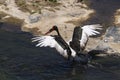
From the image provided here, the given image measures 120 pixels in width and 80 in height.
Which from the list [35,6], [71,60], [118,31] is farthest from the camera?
[35,6]

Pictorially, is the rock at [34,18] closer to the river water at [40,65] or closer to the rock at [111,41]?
the river water at [40,65]

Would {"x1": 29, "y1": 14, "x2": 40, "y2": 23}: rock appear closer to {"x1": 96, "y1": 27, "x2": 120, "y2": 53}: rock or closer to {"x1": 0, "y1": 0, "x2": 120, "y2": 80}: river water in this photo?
{"x1": 0, "y1": 0, "x2": 120, "y2": 80}: river water

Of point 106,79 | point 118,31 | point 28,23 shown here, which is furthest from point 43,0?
point 106,79

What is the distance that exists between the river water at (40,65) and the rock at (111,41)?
0.65 m

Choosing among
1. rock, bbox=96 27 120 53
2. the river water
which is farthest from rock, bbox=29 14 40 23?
rock, bbox=96 27 120 53

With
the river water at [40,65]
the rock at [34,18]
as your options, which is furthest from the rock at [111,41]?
the rock at [34,18]

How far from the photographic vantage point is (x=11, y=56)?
18438 millimetres

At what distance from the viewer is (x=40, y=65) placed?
58.4 ft

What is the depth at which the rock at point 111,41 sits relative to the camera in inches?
757

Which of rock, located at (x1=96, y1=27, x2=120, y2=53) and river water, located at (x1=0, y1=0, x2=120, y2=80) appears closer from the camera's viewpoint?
river water, located at (x1=0, y1=0, x2=120, y2=80)

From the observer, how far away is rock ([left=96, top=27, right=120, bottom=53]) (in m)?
19.2

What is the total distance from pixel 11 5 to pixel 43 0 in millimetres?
1765

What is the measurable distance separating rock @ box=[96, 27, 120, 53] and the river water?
25.8 inches

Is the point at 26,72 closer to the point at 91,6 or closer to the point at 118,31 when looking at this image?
the point at 118,31
